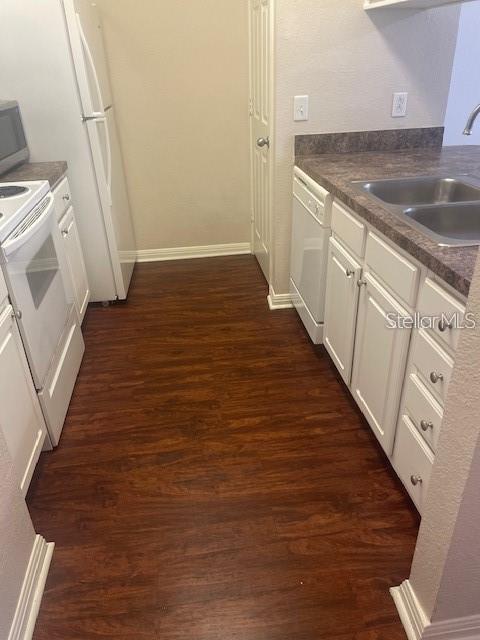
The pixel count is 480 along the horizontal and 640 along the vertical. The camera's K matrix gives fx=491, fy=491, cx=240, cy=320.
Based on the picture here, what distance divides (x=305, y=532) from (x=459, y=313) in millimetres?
901

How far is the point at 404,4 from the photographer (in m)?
2.19

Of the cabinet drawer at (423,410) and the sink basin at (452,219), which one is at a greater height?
the sink basin at (452,219)

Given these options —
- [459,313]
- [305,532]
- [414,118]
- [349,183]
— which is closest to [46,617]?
[305,532]

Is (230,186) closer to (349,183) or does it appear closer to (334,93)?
(334,93)

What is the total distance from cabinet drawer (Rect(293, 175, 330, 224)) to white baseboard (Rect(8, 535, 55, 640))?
5.48 ft

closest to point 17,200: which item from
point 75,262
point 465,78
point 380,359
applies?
point 75,262

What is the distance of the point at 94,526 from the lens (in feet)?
5.57

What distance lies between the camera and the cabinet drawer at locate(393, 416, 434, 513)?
4.89 feet

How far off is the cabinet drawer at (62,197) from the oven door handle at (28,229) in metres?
0.25

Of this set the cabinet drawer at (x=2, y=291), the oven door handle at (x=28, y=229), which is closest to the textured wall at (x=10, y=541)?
the cabinet drawer at (x=2, y=291)

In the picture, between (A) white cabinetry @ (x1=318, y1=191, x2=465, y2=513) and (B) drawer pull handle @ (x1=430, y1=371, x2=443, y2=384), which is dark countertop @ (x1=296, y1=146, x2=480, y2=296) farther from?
(B) drawer pull handle @ (x1=430, y1=371, x2=443, y2=384)

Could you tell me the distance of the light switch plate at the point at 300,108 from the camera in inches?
99.2

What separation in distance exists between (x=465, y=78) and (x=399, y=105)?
0.53 meters

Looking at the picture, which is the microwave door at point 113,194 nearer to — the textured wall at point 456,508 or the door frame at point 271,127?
the door frame at point 271,127
